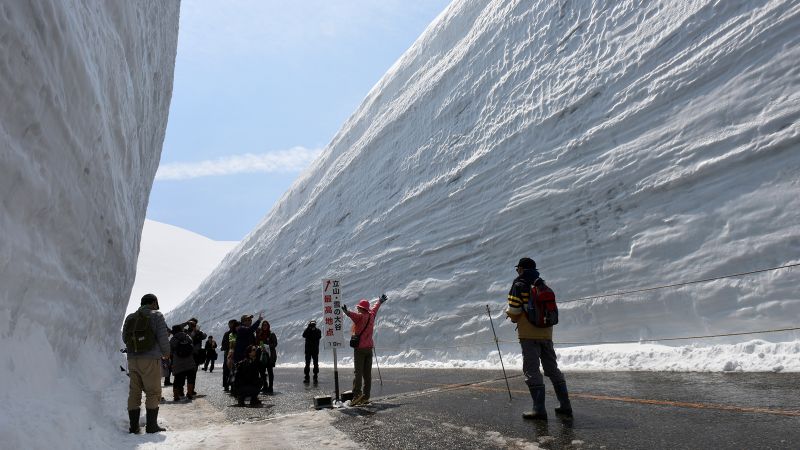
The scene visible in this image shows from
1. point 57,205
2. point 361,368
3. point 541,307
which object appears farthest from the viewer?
point 361,368

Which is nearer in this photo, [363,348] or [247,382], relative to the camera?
[363,348]

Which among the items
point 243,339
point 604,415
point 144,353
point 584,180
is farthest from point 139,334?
point 584,180

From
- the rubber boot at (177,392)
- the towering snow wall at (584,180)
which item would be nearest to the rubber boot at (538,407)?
the towering snow wall at (584,180)

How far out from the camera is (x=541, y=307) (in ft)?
18.5

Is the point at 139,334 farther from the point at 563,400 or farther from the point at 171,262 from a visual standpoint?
the point at 171,262

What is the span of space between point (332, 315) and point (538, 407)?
468cm

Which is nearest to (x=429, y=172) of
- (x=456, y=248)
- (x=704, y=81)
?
(x=456, y=248)

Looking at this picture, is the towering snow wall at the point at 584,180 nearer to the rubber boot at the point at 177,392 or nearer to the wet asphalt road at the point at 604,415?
the wet asphalt road at the point at 604,415

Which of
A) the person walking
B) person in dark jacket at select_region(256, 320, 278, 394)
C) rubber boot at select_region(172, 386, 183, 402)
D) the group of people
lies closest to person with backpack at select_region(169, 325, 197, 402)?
rubber boot at select_region(172, 386, 183, 402)

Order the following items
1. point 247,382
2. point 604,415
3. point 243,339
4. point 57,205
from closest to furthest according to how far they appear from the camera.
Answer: point 604,415
point 57,205
point 247,382
point 243,339

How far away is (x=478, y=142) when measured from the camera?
21078 mm

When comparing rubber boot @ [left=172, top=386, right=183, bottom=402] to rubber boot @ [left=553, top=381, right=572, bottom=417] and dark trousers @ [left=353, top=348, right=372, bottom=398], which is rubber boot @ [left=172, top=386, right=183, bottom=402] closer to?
dark trousers @ [left=353, top=348, right=372, bottom=398]

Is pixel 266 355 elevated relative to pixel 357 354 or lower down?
elevated

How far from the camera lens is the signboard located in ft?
30.0
